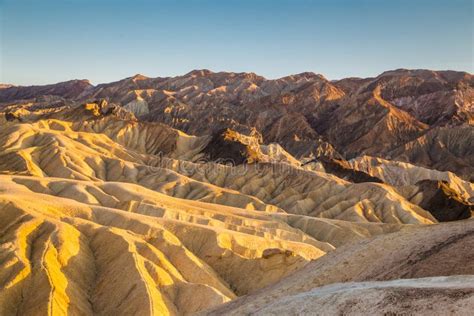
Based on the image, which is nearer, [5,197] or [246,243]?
[5,197]

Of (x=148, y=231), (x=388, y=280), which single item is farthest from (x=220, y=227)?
(x=388, y=280)

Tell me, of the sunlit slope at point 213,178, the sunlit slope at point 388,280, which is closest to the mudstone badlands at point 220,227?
the sunlit slope at point 388,280

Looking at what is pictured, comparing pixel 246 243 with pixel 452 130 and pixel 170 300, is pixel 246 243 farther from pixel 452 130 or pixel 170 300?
pixel 452 130

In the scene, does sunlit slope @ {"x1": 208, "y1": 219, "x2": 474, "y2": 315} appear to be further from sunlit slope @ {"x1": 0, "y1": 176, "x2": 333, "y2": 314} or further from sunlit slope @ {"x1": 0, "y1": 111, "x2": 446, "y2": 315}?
sunlit slope @ {"x1": 0, "y1": 176, "x2": 333, "y2": 314}

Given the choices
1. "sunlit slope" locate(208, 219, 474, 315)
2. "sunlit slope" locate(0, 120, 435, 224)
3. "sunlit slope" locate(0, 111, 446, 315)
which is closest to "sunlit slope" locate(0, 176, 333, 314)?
"sunlit slope" locate(0, 111, 446, 315)

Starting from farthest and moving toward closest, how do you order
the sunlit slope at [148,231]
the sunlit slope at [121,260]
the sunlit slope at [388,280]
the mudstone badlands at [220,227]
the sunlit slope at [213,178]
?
the sunlit slope at [213,178] → the sunlit slope at [148,231] → the sunlit slope at [121,260] → the mudstone badlands at [220,227] → the sunlit slope at [388,280]

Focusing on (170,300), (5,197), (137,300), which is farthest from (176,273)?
(5,197)

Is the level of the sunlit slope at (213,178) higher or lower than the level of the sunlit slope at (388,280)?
lower

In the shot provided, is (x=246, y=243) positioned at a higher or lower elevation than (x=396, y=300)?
lower

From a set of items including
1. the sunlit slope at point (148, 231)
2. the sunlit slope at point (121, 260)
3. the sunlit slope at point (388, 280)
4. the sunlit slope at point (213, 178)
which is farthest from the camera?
the sunlit slope at point (213, 178)

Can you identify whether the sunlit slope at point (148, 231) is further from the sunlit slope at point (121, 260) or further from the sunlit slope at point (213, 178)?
the sunlit slope at point (213, 178)
